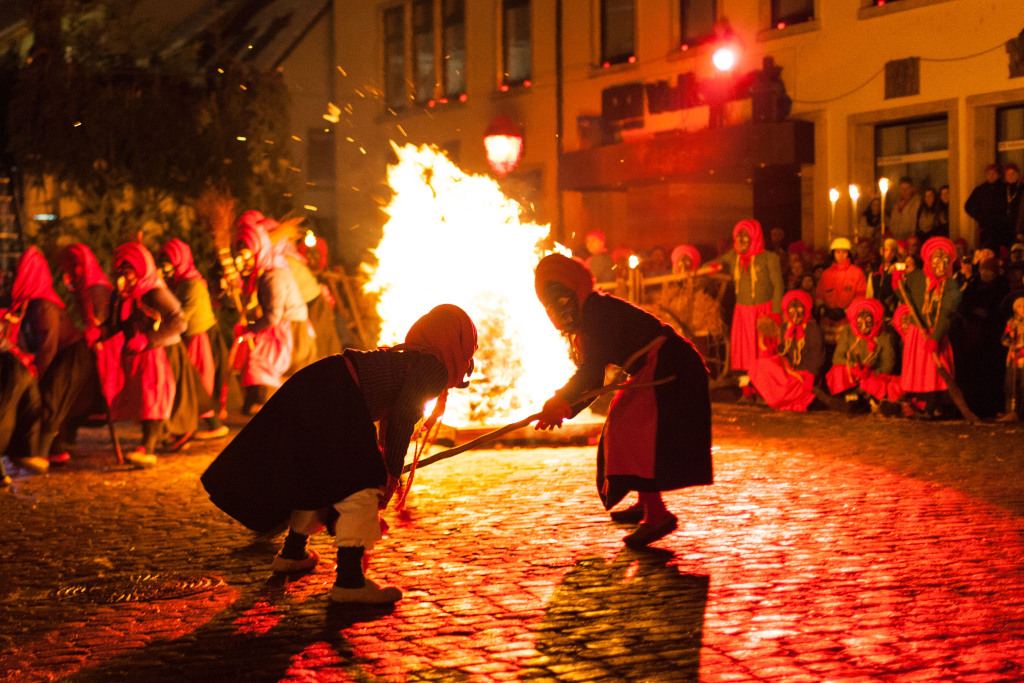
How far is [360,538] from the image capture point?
607cm

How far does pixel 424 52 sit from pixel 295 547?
76.8 feet

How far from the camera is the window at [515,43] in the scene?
26.3 metres

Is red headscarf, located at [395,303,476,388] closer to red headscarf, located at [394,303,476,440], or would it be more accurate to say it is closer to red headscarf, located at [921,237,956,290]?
red headscarf, located at [394,303,476,440]

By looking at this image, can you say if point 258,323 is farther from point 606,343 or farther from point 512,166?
point 512,166

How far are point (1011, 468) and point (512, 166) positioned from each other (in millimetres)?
16094

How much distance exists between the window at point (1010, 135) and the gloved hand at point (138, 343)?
1180 cm

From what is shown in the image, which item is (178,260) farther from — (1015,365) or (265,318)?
(1015,365)

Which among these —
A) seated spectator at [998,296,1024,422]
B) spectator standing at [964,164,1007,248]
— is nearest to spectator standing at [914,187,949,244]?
spectator standing at [964,164,1007,248]

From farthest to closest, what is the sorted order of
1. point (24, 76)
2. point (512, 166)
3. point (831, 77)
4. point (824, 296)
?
point (512, 166), point (24, 76), point (831, 77), point (824, 296)

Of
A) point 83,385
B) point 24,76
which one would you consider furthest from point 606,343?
point 24,76

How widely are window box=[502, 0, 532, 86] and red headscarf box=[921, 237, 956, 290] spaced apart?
14200 mm

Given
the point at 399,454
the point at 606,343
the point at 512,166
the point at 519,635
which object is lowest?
the point at 519,635

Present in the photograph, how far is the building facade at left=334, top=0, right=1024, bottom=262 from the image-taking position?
17.9m

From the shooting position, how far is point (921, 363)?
1337 centimetres
